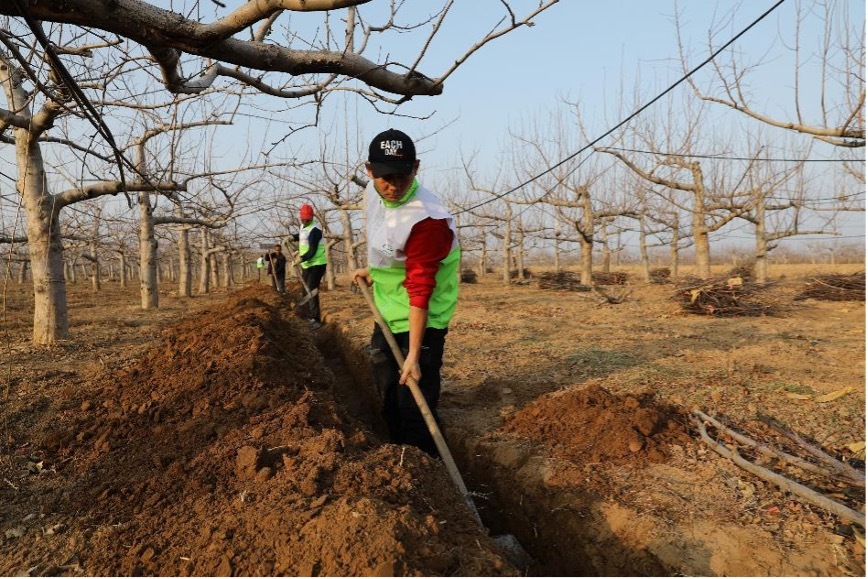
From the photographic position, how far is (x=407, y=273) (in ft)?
8.68

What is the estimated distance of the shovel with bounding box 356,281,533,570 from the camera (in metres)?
2.35

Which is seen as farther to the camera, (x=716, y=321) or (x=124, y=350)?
(x=716, y=321)

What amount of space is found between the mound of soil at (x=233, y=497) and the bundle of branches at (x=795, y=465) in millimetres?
1599

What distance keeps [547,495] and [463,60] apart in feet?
7.96

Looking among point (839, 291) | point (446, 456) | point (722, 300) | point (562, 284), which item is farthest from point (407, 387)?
point (562, 284)

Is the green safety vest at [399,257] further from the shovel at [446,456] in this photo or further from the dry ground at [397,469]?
the dry ground at [397,469]

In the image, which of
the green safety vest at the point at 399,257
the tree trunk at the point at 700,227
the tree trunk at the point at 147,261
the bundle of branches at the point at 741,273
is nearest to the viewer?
the green safety vest at the point at 399,257

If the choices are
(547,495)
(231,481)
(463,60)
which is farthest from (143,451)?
(463,60)

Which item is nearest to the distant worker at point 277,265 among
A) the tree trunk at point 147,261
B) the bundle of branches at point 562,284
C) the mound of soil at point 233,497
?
the tree trunk at point 147,261

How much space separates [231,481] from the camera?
2.20 metres

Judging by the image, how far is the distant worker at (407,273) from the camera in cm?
254

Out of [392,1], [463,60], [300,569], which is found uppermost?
[392,1]

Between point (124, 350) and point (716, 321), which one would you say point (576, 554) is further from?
point (716, 321)

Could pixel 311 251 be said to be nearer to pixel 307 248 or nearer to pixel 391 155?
pixel 307 248
